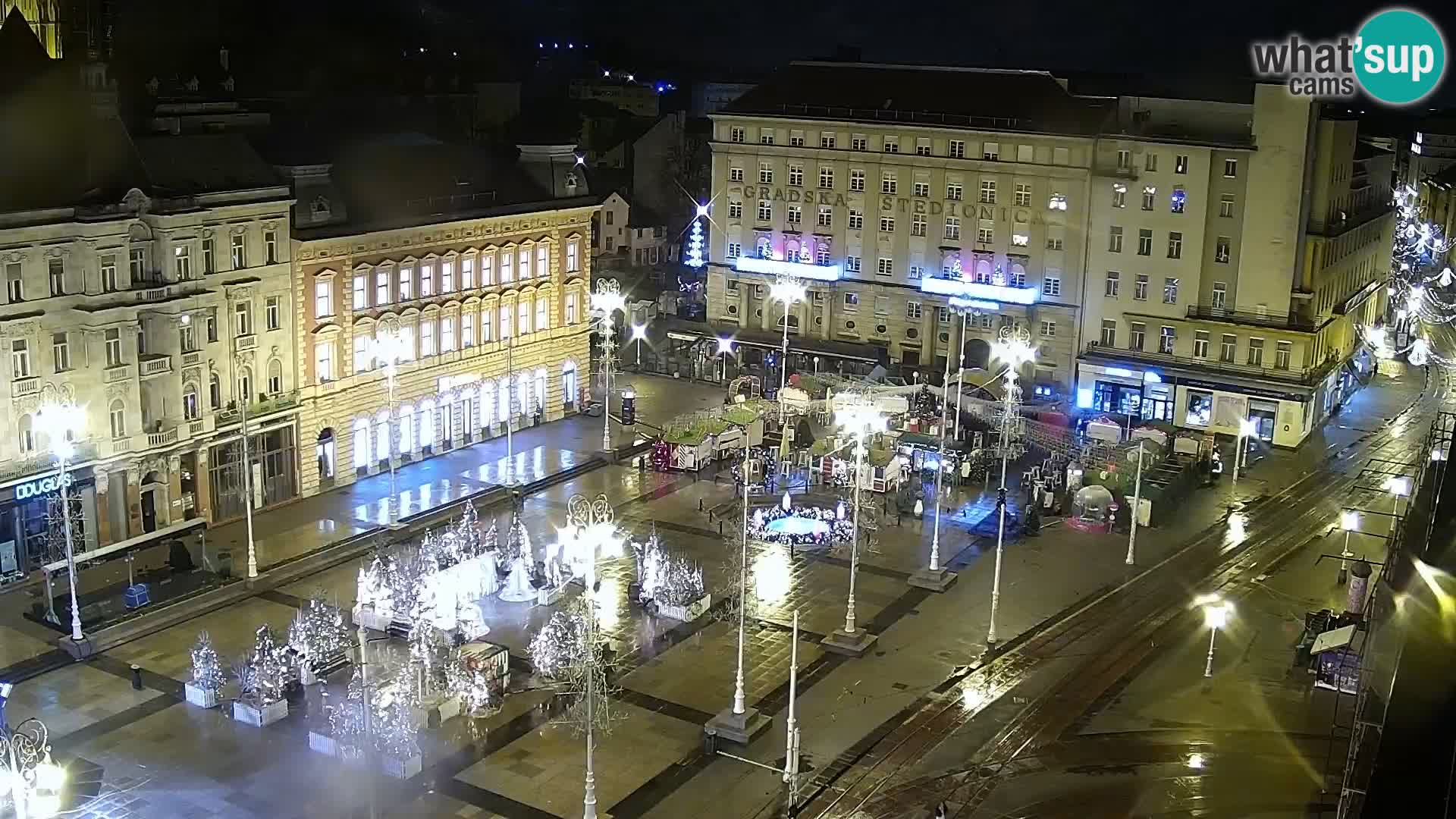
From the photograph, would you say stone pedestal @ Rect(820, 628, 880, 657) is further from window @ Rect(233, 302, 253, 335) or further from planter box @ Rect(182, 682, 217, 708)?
window @ Rect(233, 302, 253, 335)

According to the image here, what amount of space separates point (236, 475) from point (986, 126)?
152 ft

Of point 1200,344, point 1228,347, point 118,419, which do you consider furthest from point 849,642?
point 1228,347

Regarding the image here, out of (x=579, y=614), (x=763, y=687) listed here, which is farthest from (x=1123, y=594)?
(x=579, y=614)

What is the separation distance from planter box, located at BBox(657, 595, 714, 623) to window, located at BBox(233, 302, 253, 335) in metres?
21.6

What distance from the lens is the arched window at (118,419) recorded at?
52.3 meters

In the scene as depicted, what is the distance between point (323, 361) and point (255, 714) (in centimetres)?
2412

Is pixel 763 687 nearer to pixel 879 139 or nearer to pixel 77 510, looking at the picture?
pixel 77 510

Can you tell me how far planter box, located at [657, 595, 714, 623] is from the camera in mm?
49094

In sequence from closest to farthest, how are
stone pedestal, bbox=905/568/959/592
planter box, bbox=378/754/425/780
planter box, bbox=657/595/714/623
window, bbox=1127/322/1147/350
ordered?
1. planter box, bbox=378/754/425/780
2. planter box, bbox=657/595/714/623
3. stone pedestal, bbox=905/568/959/592
4. window, bbox=1127/322/1147/350

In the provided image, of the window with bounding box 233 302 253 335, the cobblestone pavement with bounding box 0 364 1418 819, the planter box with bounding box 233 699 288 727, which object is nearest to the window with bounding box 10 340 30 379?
the window with bounding box 233 302 253 335

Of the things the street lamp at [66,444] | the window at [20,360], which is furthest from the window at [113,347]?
the window at [20,360]

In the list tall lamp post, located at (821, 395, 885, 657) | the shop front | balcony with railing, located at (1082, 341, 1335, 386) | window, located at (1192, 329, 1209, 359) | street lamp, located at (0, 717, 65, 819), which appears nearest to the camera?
street lamp, located at (0, 717, 65, 819)

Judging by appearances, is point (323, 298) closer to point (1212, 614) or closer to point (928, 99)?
point (1212, 614)

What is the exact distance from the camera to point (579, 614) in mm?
49312
